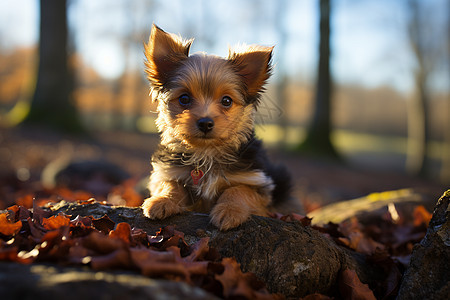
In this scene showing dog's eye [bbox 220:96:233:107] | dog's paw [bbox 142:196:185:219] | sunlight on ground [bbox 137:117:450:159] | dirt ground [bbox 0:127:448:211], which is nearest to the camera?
dog's paw [bbox 142:196:185:219]

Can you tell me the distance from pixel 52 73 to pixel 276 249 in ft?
51.3

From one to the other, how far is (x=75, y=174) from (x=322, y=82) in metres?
12.9

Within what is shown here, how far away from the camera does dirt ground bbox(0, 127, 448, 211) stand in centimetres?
917

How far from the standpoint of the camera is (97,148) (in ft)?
46.5

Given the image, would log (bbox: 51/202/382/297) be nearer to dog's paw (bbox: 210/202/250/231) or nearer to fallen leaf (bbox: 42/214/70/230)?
dog's paw (bbox: 210/202/250/231)

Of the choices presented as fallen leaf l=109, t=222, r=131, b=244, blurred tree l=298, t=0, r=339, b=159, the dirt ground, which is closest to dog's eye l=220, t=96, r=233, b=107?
fallen leaf l=109, t=222, r=131, b=244

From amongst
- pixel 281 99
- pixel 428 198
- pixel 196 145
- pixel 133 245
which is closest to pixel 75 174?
pixel 196 145

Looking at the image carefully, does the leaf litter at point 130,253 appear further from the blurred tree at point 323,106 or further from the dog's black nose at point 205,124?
the blurred tree at point 323,106

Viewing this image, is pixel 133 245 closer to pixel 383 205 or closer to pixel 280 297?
pixel 280 297

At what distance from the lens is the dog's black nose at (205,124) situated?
342 centimetres

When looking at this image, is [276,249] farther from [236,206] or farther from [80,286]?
[80,286]

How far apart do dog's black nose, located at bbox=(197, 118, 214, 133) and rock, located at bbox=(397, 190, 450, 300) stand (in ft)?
6.89

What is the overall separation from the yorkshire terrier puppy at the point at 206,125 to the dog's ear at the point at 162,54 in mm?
10

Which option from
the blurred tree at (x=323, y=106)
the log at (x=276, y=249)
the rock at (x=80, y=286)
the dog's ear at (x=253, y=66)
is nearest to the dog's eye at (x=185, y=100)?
the dog's ear at (x=253, y=66)
